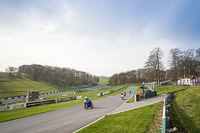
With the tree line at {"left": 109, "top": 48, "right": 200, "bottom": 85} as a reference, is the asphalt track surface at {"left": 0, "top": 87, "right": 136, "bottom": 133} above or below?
below

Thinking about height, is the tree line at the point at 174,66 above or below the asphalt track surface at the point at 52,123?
above

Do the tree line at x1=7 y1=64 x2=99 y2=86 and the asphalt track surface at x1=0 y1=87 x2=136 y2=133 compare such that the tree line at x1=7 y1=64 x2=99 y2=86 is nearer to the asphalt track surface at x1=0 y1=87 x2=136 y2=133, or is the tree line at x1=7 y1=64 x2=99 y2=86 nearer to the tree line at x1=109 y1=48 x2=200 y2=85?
the tree line at x1=109 y1=48 x2=200 y2=85

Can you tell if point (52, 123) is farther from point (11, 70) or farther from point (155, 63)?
point (11, 70)

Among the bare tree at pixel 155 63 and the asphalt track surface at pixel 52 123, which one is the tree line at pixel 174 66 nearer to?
the bare tree at pixel 155 63

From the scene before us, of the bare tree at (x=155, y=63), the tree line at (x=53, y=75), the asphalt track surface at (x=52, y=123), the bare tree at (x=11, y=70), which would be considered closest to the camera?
the asphalt track surface at (x=52, y=123)

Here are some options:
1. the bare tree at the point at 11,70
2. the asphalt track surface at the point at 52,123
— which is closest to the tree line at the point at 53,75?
the bare tree at the point at 11,70

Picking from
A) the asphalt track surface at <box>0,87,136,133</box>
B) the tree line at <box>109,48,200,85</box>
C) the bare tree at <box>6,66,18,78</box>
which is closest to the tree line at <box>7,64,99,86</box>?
the bare tree at <box>6,66,18,78</box>

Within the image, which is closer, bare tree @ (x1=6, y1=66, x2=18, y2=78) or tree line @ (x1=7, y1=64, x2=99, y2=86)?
bare tree @ (x1=6, y1=66, x2=18, y2=78)

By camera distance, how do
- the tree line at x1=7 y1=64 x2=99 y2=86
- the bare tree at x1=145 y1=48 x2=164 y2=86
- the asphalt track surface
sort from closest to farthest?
the asphalt track surface, the bare tree at x1=145 y1=48 x2=164 y2=86, the tree line at x1=7 y1=64 x2=99 y2=86

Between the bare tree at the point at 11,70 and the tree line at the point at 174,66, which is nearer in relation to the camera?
the tree line at the point at 174,66

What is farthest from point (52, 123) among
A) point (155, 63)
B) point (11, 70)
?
point (11, 70)

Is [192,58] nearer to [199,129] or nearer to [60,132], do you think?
[199,129]

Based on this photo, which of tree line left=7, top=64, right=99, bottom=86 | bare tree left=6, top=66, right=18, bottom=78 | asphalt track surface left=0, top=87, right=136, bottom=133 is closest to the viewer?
asphalt track surface left=0, top=87, right=136, bottom=133

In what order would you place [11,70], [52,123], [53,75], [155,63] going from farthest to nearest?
1. [53,75]
2. [11,70]
3. [155,63]
4. [52,123]
